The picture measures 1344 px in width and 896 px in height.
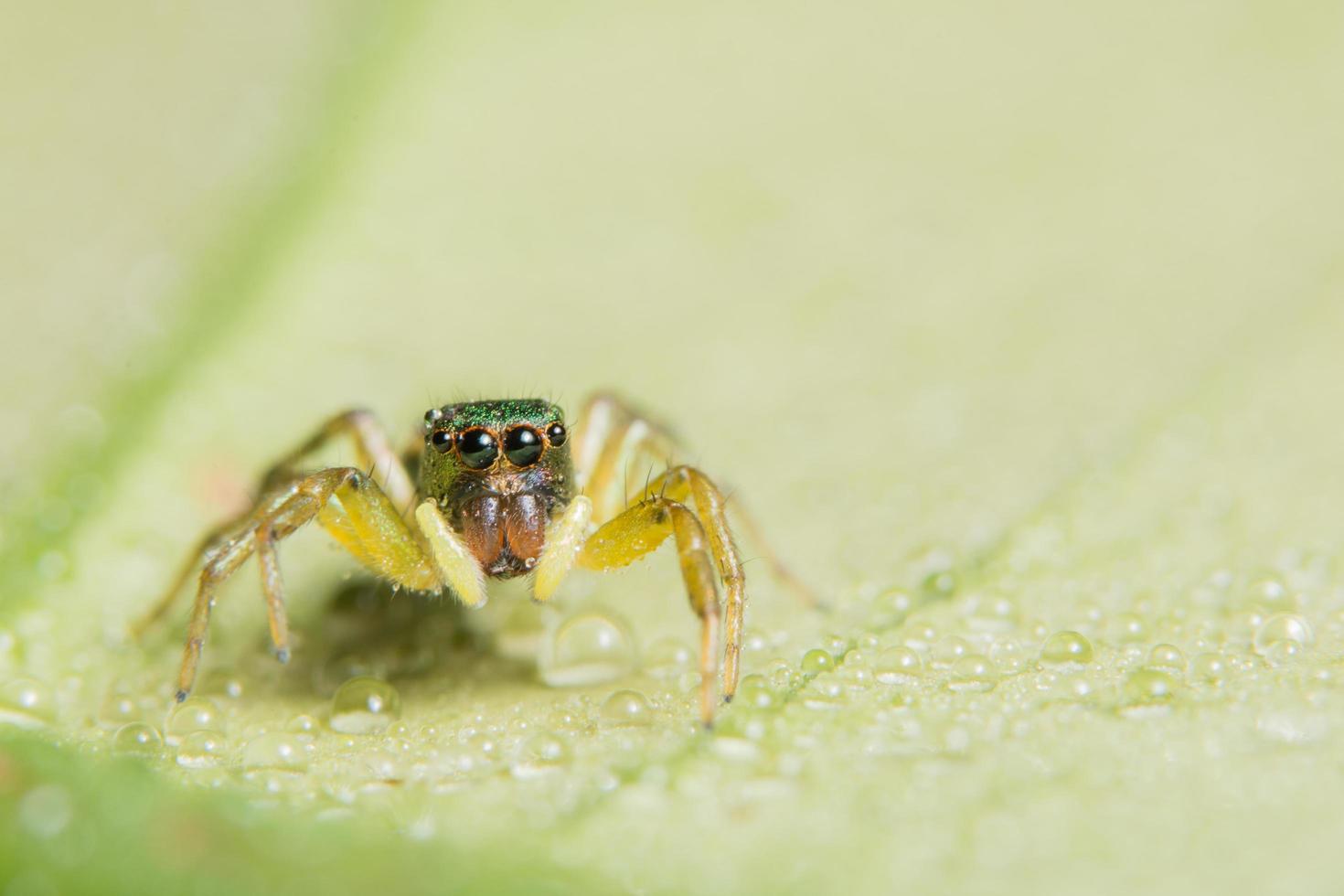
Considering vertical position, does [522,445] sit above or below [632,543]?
above

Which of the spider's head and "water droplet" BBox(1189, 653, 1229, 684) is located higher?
the spider's head

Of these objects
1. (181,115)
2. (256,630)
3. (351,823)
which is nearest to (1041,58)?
(181,115)

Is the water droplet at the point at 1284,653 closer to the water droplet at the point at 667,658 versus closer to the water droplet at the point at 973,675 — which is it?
the water droplet at the point at 973,675

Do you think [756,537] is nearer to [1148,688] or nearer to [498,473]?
[498,473]

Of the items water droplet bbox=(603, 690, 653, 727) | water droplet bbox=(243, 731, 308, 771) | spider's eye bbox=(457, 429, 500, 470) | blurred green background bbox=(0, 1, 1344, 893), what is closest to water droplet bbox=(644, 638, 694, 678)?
blurred green background bbox=(0, 1, 1344, 893)

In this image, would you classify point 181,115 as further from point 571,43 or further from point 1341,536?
point 1341,536

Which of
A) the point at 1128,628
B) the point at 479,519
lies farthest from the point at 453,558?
the point at 1128,628

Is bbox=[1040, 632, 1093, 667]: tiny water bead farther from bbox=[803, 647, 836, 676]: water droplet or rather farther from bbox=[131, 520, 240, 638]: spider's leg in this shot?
bbox=[131, 520, 240, 638]: spider's leg
